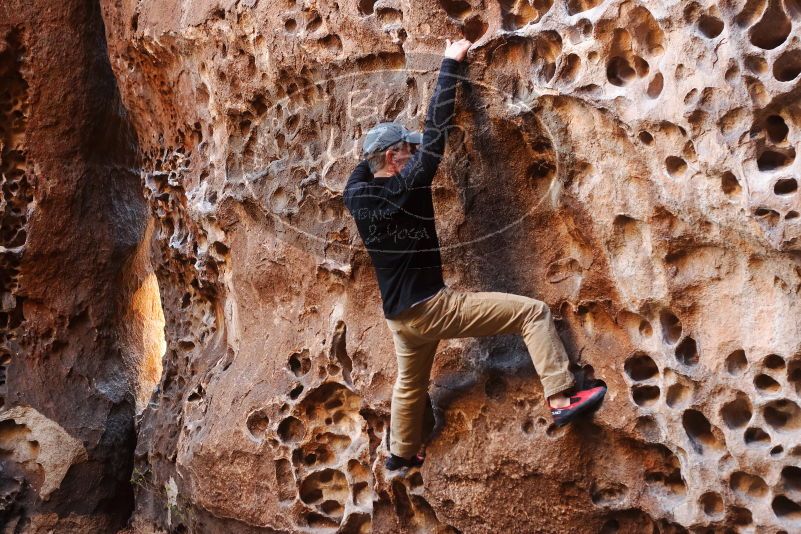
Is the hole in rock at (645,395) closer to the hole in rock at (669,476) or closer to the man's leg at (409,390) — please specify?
the hole in rock at (669,476)

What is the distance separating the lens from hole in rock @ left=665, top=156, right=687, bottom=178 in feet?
10.4

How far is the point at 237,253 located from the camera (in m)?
4.64

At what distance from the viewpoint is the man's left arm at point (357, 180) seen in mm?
3467

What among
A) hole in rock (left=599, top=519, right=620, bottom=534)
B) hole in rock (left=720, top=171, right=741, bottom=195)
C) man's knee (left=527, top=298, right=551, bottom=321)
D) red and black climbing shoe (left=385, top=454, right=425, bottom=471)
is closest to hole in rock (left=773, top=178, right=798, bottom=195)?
hole in rock (left=720, top=171, right=741, bottom=195)

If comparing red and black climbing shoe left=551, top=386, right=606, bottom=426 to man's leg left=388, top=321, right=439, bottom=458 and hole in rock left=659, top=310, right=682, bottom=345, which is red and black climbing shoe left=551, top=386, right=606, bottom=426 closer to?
hole in rock left=659, top=310, right=682, bottom=345

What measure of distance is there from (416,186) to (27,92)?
324 cm

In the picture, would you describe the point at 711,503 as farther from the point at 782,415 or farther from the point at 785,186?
the point at 785,186

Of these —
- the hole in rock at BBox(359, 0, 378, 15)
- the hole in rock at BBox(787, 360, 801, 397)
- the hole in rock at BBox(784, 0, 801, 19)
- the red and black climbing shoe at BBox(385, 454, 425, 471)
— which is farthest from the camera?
the hole in rock at BBox(359, 0, 378, 15)

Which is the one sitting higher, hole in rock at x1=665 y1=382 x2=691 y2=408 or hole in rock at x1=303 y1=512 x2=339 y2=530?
hole in rock at x1=665 y1=382 x2=691 y2=408

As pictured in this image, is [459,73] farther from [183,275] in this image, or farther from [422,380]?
[183,275]

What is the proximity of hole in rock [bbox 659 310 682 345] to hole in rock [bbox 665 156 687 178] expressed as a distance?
1.59 feet

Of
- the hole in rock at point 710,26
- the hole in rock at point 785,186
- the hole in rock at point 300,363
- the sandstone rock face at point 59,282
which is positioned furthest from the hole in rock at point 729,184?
the sandstone rock face at point 59,282

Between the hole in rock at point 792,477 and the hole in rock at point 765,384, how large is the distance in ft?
0.80

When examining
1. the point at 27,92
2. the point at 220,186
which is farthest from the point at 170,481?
the point at 27,92
